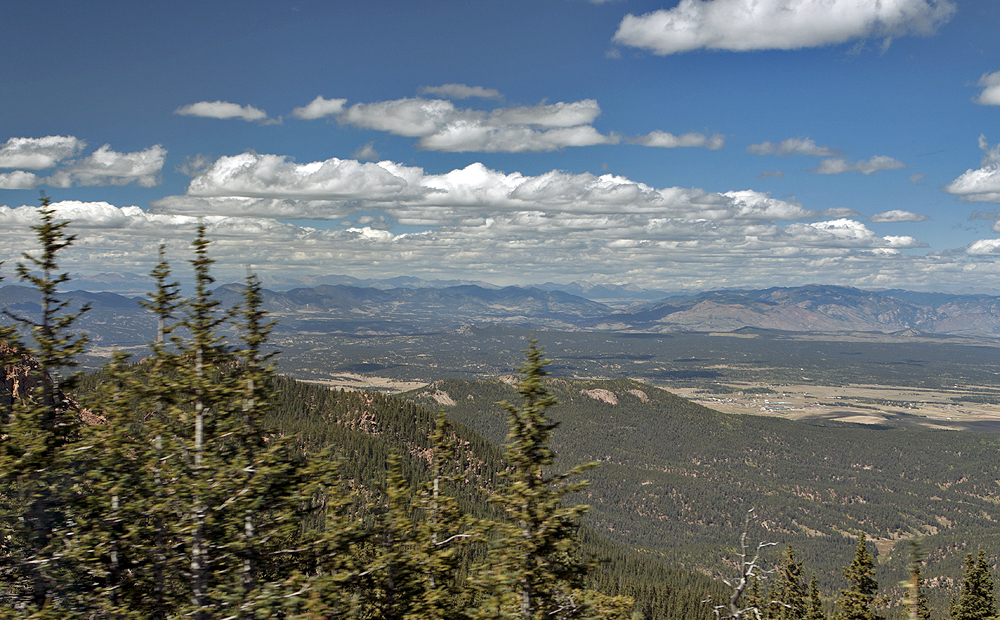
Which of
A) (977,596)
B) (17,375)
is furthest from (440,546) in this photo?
(977,596)

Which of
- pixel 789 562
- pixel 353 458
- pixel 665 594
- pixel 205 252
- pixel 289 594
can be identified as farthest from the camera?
pixel 353 458

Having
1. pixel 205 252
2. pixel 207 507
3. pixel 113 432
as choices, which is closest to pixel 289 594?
pixel 207 507

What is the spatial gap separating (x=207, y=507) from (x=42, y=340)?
8837mm

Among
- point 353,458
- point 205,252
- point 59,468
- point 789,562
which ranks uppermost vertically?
point 205,252

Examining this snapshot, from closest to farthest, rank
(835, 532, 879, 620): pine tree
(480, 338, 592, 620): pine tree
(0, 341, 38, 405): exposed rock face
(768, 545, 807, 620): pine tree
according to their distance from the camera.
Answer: (0, 341, 38, 405): exposed rock face, (480, 338, 592, 620): pine tree, (835, 532, 879, 620): pine tree, (768, 545, 807, 620): pine tree

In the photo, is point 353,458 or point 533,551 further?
point 353,458

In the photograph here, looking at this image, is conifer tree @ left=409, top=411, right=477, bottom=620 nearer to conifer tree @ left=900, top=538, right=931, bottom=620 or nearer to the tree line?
the tree line

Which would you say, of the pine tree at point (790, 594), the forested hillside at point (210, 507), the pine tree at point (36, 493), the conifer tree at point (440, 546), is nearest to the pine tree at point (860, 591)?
the pine tree at point (790, 594)

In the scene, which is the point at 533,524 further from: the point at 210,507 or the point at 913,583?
the point at 913,583

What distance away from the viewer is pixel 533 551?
2280 centimetres

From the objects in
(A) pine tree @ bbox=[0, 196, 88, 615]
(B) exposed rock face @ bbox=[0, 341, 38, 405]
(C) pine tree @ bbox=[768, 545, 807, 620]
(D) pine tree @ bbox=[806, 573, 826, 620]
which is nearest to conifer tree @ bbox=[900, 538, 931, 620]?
(A) pine tree @ bbox=[0, 196, 88, 615]

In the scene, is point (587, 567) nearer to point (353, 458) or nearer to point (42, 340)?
point (42, 340)

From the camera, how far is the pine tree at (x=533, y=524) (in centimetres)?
2267

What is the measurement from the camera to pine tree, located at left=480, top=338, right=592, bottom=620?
2267 cm
